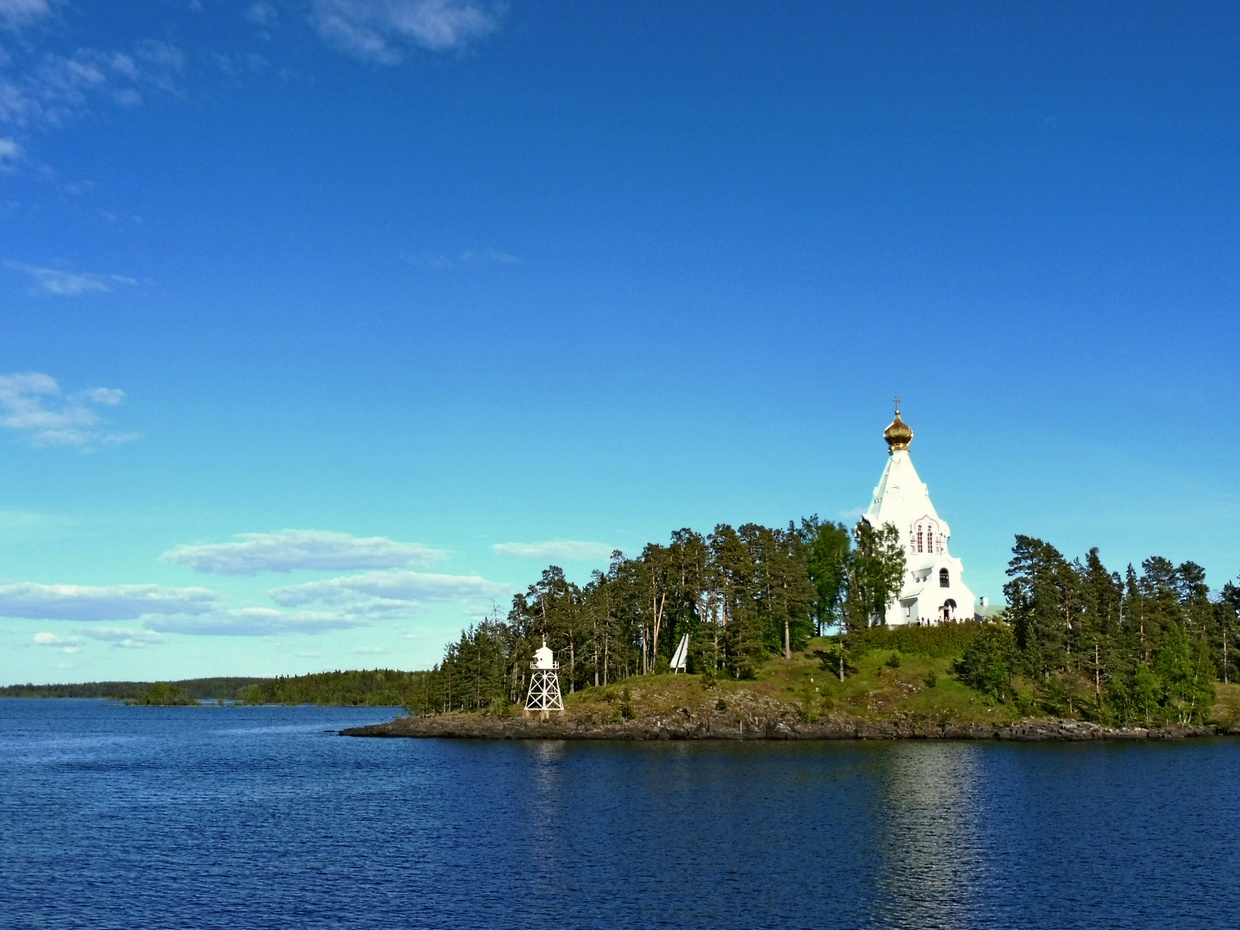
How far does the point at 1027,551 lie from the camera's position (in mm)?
143250

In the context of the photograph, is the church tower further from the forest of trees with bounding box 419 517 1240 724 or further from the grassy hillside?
the grassy hillside

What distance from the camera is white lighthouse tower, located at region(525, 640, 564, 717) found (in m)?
135

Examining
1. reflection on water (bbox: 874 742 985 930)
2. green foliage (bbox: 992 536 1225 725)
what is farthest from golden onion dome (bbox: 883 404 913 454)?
reflection on water (bbox: 874 742 985 930)

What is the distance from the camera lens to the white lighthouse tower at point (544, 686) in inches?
5310

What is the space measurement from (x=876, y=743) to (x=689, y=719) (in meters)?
23.0

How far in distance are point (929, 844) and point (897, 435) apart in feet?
397

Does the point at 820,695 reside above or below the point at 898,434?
below

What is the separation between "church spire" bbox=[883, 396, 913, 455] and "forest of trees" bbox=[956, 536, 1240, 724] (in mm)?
34347

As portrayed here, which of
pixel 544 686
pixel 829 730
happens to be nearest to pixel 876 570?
pixel 829 730

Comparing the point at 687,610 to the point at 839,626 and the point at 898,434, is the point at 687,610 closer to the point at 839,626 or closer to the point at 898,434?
the point at 839,626

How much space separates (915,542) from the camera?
169 metres

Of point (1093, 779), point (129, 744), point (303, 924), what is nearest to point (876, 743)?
point (1093, 779)

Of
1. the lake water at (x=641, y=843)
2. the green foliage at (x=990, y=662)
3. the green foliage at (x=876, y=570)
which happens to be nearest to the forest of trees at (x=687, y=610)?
the green foliage at (x=876, y=570)

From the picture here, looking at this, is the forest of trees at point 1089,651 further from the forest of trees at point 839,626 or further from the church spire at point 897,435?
the church spire at point 897,435
